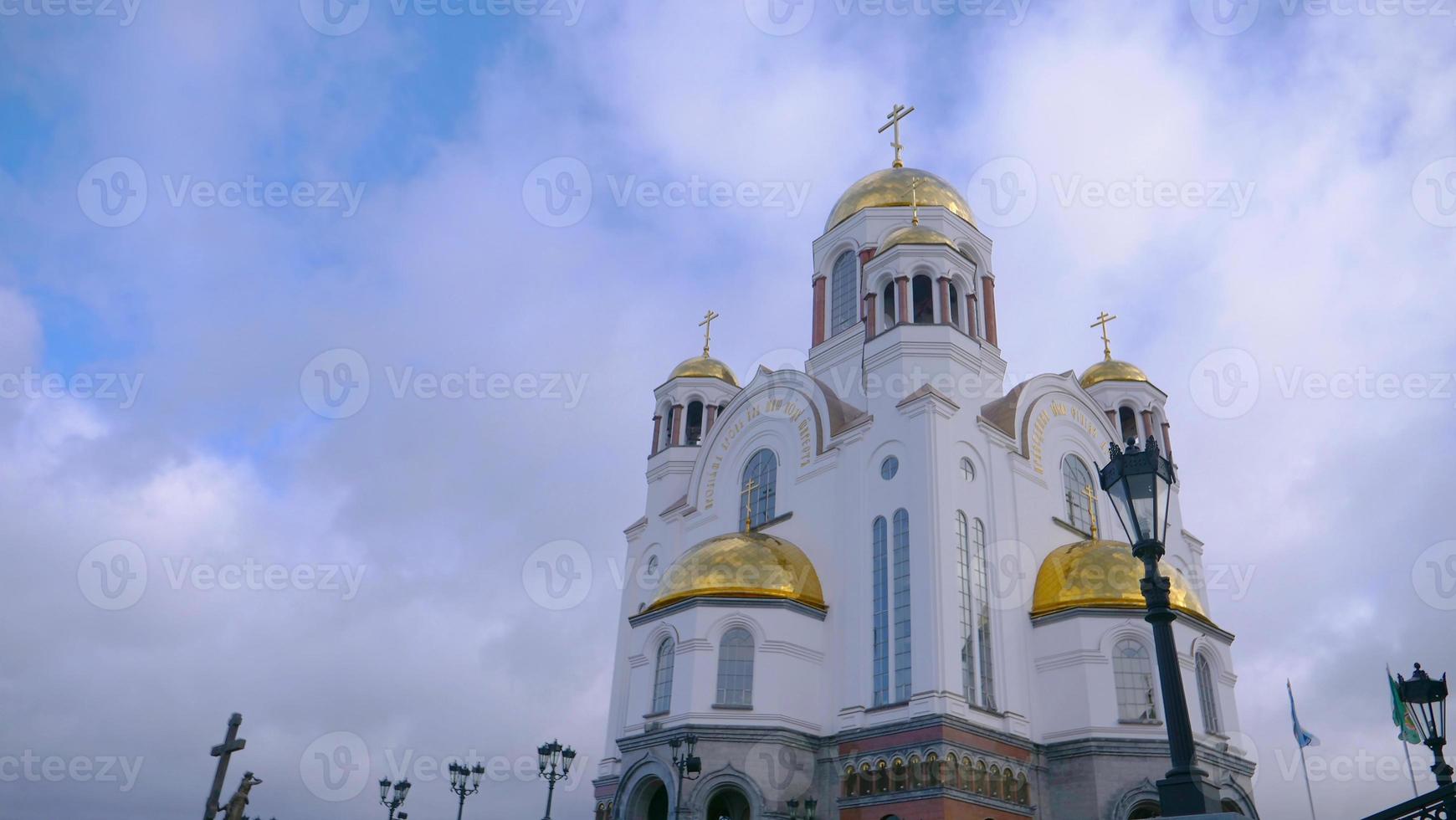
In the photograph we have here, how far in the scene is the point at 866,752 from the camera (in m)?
17.3

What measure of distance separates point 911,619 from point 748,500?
5.75m

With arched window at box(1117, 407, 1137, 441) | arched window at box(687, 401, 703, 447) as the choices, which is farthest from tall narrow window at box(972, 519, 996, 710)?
arched window at box(1117, 407, 1137, 441)

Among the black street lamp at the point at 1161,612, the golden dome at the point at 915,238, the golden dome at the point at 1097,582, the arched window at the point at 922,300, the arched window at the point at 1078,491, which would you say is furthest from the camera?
the arched window at the point at 922,300

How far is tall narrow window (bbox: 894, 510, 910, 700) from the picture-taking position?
1781 cm

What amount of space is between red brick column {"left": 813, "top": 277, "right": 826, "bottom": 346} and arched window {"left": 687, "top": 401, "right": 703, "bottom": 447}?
3624 millimetres

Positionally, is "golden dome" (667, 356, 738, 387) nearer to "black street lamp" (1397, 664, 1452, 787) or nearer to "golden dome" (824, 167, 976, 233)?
"golden dome" (824, 167, 976, 233)

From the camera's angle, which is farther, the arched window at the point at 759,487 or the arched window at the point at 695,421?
the arched window at the point at 695,421

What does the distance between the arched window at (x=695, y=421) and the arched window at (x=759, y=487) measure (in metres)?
3.35

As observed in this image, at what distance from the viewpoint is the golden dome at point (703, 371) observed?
2675cm

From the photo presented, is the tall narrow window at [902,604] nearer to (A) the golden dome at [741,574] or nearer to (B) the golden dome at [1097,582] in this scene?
(A) the golden dome at [741,574]

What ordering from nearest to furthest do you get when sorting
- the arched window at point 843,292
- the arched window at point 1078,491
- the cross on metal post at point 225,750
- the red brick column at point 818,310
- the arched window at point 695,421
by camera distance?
the cross on metal post at point 225,750 < the arched window at point 1078,491 < the arched window at point 843,292 < the red brick column at point 818,310 < the arched window at point 695,421

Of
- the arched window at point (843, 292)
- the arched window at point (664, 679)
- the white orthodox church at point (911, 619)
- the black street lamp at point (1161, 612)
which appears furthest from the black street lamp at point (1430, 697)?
the arched window at point (843, 292)

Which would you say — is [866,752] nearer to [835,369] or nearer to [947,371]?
[947,371]

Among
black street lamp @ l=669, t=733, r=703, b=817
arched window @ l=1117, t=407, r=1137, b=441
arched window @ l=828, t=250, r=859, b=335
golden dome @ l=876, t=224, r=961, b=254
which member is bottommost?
black street lamp @ l=669, t=733, r=703, b=817
